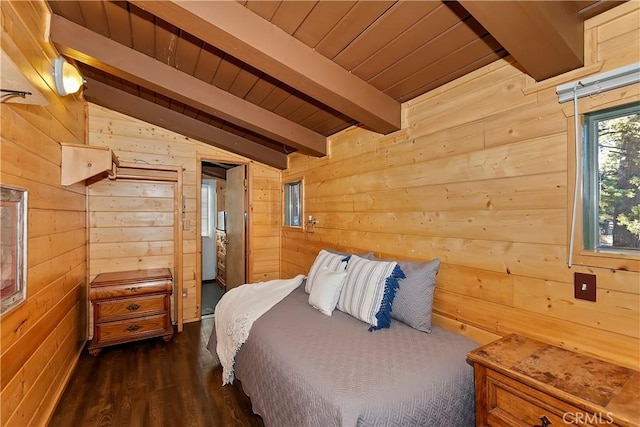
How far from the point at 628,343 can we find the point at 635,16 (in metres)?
1.30

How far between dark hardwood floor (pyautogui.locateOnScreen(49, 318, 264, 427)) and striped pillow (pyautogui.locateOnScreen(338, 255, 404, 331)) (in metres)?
0.98

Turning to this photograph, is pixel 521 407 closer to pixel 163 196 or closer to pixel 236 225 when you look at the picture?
pixel 163 196

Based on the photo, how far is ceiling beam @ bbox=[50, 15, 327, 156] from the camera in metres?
2.14

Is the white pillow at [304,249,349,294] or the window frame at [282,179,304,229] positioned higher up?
the window frame at [282,179,304,229]

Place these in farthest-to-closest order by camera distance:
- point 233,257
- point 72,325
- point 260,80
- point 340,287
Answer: point 233,257
point 72,325
point 260,80
point 340,287

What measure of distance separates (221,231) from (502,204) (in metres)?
4.92

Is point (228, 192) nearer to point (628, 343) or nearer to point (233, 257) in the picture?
point (233, 257)

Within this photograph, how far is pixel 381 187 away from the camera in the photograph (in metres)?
2.54

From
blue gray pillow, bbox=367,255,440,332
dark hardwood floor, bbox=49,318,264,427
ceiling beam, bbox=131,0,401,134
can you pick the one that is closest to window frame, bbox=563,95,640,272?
blue gray pillow, bbox=367,255,440,332

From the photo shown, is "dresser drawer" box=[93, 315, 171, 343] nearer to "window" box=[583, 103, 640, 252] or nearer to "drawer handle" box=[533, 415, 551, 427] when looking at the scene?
"drawer handle" box=[533, 415, 551, 427]

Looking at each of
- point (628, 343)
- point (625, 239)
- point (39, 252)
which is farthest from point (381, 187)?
point (39, 252)

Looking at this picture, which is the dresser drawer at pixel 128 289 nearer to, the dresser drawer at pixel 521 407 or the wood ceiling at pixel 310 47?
the wood ceiling at pixel 310 47

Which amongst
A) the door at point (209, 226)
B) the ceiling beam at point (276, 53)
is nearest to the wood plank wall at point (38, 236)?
the ceiling beam at point (276, 53)

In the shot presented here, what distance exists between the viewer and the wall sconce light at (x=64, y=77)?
2.10m
